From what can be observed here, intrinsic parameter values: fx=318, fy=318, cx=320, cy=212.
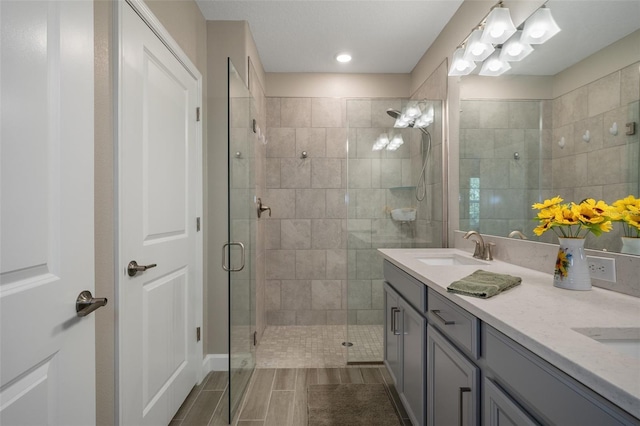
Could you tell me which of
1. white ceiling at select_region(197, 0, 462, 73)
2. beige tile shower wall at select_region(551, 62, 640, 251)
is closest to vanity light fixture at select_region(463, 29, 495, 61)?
white ceiling at select_region(197, 0, 462, 73)

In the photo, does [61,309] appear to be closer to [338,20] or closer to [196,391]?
[196,391]

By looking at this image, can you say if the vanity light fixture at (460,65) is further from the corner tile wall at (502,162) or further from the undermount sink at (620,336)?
the undermount sink at (620,336)

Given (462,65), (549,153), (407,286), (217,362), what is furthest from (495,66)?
(217,362)

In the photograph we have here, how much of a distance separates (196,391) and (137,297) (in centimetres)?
106

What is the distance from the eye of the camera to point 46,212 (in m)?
0.85

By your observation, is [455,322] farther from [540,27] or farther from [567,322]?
[540,27]

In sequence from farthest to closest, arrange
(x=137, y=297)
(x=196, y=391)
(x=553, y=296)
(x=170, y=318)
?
(x=196, y=391) < (x=170, y=318) < (x=137, y=297) < (x=553, y=296)

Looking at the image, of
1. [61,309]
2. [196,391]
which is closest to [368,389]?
[196,391]

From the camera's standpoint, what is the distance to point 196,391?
86.3 inches

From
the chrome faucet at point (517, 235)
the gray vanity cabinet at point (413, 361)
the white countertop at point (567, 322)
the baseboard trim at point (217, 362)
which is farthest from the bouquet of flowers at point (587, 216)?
the baseboard trim at point (217, 362)

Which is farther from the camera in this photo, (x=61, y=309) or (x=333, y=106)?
(x=333, y=106)

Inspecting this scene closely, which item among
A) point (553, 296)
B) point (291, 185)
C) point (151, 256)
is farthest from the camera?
point (291, 185)

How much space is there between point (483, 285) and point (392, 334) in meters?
1.06

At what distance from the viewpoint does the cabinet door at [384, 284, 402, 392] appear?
6.36ft
